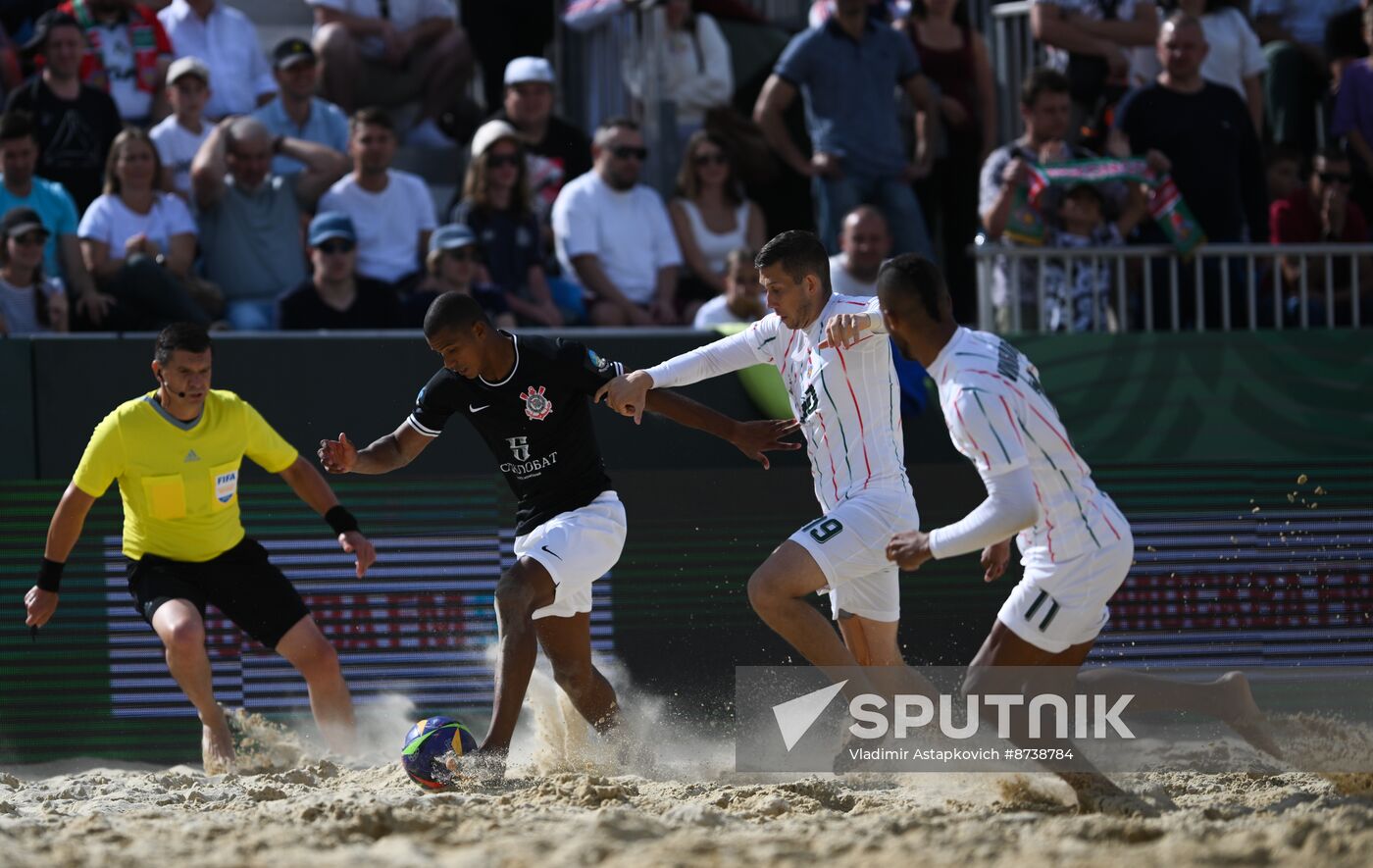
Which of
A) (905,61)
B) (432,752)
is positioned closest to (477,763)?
(432,752)

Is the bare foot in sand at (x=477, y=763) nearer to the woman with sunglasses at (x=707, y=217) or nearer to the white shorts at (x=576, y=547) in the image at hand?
the white shorts at (x=576, y=547)

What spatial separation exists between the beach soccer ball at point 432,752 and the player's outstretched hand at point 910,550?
196 cm

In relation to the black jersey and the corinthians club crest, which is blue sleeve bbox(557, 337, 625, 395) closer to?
the black jersey

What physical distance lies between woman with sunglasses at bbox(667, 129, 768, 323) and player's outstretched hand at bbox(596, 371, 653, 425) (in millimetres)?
4343

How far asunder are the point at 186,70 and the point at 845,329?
19.4ft

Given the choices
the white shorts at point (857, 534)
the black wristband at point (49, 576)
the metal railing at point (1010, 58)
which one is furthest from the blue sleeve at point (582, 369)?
the metal railing at point (1010, 58)

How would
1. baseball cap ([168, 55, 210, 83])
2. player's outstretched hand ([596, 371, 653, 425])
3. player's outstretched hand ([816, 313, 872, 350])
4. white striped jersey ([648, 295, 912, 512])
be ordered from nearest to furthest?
player's outstretched hand ([816, 313, 872, 350]), white striped jersey ([648, 295, 912, 512]), player's outstretched hand ([596, 371, 653, 425]), baseball cap ([168, 55, 210, 83])

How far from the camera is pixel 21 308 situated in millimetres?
9648

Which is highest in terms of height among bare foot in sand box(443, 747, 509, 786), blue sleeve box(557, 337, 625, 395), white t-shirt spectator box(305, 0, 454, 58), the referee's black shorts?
white t-shirt spectator box(305, 0, 454, 58)

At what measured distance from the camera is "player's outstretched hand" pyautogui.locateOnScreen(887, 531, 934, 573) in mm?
5945

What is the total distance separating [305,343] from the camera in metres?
9.13

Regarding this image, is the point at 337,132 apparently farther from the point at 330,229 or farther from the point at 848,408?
the point at 848,408

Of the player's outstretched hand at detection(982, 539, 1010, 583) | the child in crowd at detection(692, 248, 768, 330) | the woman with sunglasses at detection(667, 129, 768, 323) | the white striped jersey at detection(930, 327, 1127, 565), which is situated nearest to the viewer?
the white striped jersey at detection(930, 327, 1127, 565)

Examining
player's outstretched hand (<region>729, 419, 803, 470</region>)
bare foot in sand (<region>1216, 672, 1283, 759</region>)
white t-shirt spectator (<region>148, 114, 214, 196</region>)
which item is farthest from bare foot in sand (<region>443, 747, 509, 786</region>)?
white t-shirt spectator (<region>148, 114, 214, 196</region>)
